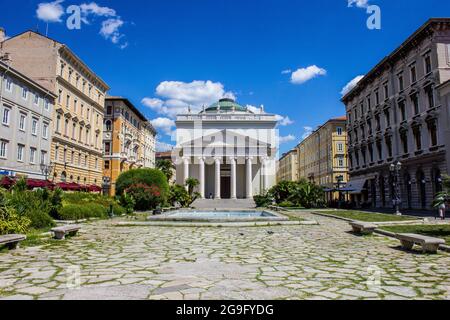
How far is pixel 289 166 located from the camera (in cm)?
10625

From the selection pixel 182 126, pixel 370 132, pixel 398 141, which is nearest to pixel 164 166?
pixel 182 126

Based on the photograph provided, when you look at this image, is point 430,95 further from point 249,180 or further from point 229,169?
point 229,169

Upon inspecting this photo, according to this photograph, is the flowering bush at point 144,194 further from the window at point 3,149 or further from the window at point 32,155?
the window at point 32,155

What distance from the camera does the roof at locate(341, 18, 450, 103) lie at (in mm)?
27997

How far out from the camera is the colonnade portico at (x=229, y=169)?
203 ft

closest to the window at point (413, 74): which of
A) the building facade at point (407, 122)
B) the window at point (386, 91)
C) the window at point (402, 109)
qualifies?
the building facade at point (407, 122)

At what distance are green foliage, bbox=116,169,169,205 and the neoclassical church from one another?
29.9 meters

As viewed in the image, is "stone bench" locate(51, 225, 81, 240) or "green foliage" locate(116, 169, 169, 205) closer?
"stone bench" locate(51, 225, 81, 240)

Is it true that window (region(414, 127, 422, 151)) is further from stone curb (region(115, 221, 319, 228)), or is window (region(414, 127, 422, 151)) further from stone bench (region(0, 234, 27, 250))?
stone bench (region(0, 234, 27, 250))

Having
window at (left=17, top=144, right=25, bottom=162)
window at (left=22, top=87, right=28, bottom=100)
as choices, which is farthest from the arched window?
window at (left=17, top=144, right=25, bottom=162)

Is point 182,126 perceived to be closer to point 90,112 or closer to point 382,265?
point 90,112

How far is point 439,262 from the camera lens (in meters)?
7.37

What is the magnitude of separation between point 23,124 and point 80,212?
62.6 feet
